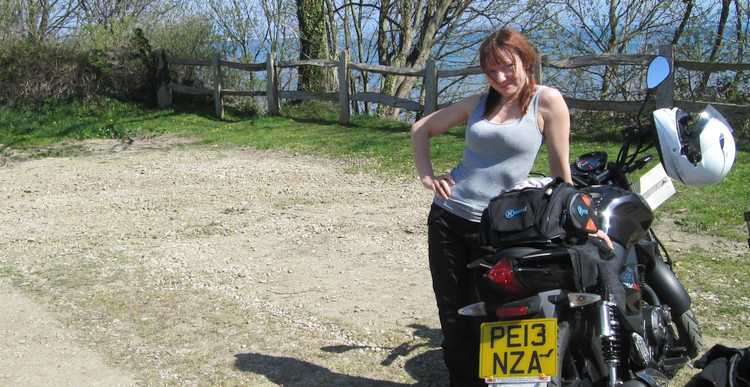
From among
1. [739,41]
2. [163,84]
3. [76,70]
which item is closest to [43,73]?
[76,70]

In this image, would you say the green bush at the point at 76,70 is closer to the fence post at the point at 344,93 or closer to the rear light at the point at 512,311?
the fence post at the point at 344,93

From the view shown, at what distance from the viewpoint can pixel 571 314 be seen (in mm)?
2938

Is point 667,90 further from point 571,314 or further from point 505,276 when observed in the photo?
point 505,276

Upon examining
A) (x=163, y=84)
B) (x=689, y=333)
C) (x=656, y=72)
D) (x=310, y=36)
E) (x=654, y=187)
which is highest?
(x=310, y=36)

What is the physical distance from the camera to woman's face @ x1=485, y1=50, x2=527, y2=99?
3182mm

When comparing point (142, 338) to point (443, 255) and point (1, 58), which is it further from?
point (1, 58)

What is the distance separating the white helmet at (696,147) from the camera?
3.16 metres

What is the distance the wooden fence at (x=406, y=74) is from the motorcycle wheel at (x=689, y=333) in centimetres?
526

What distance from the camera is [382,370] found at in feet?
14.3

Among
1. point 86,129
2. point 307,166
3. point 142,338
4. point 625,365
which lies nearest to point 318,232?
point 142,338

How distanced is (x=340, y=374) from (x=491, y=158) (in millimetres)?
1606

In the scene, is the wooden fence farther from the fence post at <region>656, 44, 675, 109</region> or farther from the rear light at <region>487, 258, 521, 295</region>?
the rear light at <region>487, 258, 521, 295</region>

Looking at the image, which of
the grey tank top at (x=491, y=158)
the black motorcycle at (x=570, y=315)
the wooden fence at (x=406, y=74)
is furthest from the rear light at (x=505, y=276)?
the wooden fence at (x=406, y=74)

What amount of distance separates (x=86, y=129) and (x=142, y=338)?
11051mm
